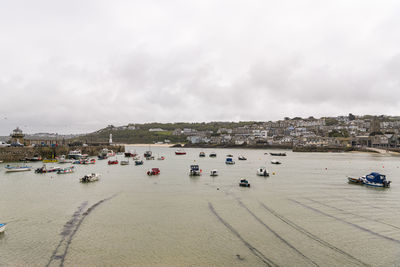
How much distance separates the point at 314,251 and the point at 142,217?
12230mm

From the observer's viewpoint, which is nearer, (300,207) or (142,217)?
(142,217)

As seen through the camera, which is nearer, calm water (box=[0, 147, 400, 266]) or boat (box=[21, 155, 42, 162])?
calm water (box=[0, 147, 400, 266])

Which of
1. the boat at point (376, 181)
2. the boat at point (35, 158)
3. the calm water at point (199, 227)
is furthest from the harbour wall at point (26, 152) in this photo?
the boat at point (376, 181)

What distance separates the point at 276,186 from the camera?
3522cm

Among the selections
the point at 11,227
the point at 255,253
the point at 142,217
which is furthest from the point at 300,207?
the point at 11,227

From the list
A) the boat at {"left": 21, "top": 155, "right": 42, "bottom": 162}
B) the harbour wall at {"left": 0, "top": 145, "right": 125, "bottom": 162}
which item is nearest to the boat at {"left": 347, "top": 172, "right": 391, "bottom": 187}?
the boat at {"left": 21, "top": 155, "right": 42, "bottom": 162}

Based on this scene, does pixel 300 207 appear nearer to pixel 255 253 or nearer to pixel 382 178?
pixel 255 253

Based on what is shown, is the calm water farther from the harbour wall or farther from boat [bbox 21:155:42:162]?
the harbour wall

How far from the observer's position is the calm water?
1378cm

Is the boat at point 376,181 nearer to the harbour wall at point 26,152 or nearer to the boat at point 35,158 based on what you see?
the boat at point 35,158

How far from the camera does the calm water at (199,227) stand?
13.8m

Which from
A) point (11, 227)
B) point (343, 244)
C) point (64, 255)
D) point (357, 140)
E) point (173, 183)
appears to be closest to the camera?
point (64, 255)

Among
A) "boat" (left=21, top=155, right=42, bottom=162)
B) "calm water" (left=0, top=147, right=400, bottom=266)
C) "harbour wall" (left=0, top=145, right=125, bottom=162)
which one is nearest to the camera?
"calm water" (left=0, top=147, right=400, bottom=266)

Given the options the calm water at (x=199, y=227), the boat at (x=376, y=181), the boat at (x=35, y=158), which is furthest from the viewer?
the boat at (x=35, y=158)
